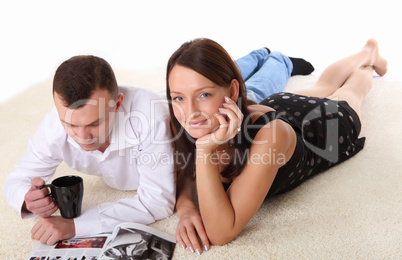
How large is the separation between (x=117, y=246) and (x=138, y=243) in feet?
0.27

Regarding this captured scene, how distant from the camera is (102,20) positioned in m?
4.68

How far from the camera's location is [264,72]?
9.69 ft

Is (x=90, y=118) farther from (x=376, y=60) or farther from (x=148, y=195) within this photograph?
(x=376, y=60)

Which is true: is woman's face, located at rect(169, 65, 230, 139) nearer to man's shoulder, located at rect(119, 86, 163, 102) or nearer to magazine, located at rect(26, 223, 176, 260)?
man's shoulder, located at rect(119, 86, 163, 102)

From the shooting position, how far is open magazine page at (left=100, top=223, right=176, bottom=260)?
5.29 ft

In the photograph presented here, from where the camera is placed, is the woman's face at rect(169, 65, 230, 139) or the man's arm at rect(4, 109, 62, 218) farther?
the man's arm at rect(4, 109, 62, 218)

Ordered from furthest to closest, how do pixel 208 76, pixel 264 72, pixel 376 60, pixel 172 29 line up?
pixel 172 29
pixel 376 60
pixel 264 72
pixel 208 76

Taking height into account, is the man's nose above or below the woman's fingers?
above

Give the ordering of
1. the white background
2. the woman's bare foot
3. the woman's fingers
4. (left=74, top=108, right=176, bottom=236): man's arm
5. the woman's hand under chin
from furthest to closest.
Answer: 1. the white background
2. the woman's bare foot
3. (left=74, top=108, right=176, bottom=236): man's arm
4. the woman's fingers
5. the woman's hand under chin

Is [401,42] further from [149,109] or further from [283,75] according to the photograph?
[149,109]

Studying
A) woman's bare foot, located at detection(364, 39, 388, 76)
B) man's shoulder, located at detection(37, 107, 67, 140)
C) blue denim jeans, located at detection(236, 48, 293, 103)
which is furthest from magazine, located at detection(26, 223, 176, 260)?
woman's bare foot, located at detection(364, 39, 388, 76)

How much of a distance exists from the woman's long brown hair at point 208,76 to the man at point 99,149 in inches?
2.8

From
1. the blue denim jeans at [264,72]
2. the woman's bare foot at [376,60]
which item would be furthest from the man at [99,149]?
the woman's bare foot at [376,60]

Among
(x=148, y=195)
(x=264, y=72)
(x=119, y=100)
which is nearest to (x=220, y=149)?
(x=148, y=195)
